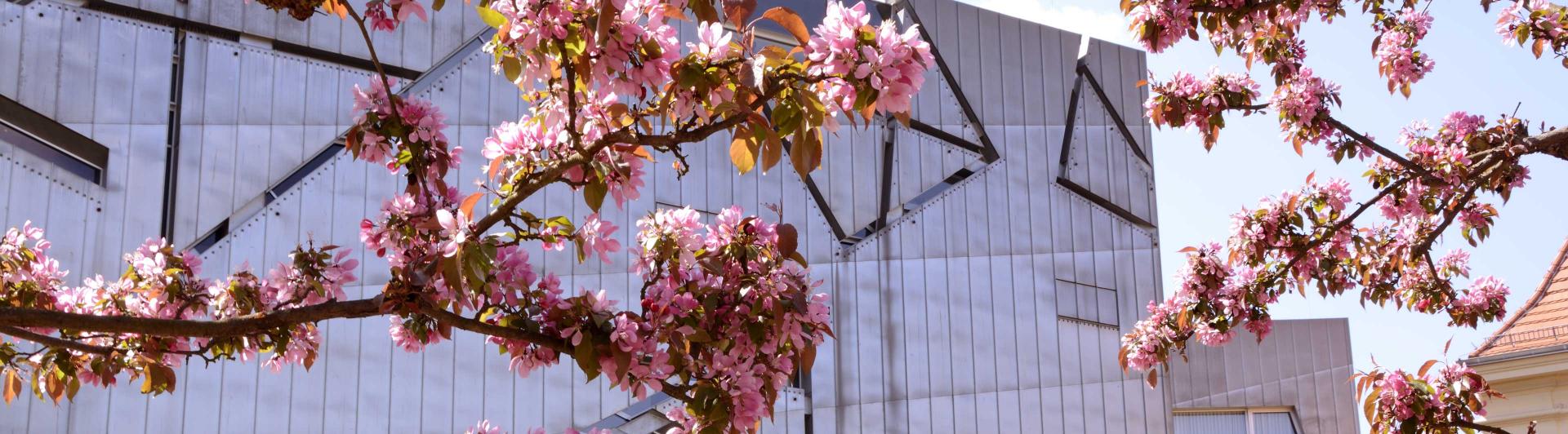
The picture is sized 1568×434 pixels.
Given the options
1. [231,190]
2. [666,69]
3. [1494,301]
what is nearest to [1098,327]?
[1494,301]

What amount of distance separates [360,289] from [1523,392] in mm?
7525

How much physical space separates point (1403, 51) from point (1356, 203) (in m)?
0.47

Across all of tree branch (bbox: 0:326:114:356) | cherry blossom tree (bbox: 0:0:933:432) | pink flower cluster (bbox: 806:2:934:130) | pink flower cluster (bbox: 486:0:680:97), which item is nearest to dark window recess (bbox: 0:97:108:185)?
cherry blossom tree (bbox: 0:0:933:432)

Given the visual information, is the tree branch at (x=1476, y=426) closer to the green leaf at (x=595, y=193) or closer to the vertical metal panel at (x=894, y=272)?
the green leaf at (x=595, y=193)

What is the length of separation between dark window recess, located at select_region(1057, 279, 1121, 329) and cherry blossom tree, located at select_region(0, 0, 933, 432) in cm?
441

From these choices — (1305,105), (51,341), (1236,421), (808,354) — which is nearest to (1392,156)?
(1305,105)

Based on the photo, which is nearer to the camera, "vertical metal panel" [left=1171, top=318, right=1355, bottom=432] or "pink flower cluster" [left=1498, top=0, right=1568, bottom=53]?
"pink flower cluster" [left=1498, top=0, right=1568, bottom=53]

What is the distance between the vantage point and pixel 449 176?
4875 mm

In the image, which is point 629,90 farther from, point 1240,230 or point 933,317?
point 933,317

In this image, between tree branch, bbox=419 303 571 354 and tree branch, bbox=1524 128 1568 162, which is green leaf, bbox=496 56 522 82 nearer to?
tree branch, bbox=419 303 571 354

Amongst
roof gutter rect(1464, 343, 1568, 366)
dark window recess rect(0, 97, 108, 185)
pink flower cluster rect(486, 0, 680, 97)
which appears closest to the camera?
pink flower cluster rect(486, 0, 680, 97)

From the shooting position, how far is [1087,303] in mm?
6141

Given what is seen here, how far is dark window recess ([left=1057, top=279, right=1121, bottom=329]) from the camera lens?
6066mm

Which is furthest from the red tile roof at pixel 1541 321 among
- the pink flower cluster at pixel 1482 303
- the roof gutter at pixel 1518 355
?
the pink flower cluster at pixel 1482 303
